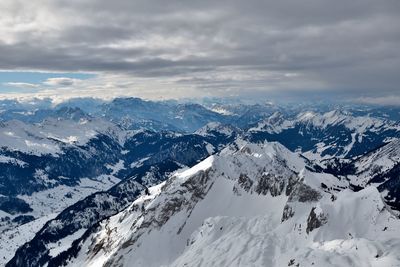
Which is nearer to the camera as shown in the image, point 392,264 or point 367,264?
point 392,264
